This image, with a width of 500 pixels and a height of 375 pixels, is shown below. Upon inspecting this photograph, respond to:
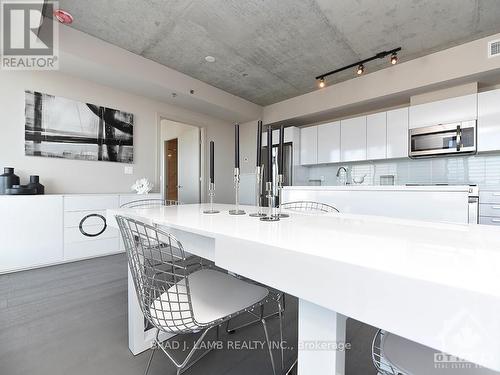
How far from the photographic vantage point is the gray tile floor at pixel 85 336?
49.3 inches

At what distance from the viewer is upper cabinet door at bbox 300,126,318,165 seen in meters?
4.56

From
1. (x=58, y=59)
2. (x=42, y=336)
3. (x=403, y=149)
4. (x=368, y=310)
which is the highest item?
(x=58, y=59)

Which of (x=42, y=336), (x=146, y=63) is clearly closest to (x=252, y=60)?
(x=146, y=63)

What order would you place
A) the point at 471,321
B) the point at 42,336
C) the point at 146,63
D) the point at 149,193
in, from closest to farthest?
the point at 471,321
the point at 42,336
the point at 146,63
the point at 149,193

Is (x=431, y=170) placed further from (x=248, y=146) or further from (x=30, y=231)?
(x=30, y=231)

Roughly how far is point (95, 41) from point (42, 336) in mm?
3084

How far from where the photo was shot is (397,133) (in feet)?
11.7

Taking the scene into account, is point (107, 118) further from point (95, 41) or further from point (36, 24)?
point (36, 24)

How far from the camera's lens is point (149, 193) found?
383 centimetres

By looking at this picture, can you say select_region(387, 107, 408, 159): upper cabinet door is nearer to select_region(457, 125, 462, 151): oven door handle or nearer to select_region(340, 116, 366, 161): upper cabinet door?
select_region(340, 116, 366, 161): upper cabinet door

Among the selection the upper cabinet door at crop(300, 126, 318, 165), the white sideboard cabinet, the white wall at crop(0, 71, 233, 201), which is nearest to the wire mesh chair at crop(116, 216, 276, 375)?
the white sideboard cabinet

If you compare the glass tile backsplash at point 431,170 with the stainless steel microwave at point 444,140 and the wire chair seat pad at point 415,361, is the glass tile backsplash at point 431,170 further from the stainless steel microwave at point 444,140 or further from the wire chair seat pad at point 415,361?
the wire chair seat pad at point 415,361

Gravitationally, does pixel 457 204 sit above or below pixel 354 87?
below

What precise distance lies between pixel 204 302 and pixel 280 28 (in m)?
2.90
